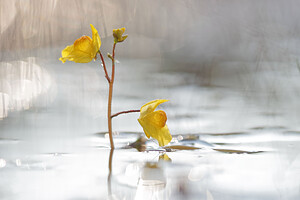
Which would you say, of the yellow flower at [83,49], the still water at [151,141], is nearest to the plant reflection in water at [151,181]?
the still water at [151,141]

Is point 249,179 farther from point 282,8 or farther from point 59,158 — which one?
point 282,8

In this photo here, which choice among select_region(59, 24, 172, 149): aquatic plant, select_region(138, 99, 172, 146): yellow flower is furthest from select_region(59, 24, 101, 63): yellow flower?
select_region(138, 99, 172, 146): yellow flower

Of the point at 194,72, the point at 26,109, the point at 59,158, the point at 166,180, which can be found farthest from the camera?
the point at 194,72

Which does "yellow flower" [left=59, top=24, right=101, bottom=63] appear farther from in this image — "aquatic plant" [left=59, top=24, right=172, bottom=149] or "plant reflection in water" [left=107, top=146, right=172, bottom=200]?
"plant reflection in water" [left=107, top=146, right=172, bottom=200]

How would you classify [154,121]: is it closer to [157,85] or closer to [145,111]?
[145,111]

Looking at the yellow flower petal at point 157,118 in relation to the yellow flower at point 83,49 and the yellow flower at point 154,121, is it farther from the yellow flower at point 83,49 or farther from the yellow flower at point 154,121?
the yellow flower at point 83,49

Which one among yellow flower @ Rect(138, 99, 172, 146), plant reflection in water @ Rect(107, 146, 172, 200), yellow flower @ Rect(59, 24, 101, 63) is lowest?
plant reflection in water @ Rect(107, 146, 172, 200)

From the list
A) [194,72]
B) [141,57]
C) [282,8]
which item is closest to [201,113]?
[194,72]

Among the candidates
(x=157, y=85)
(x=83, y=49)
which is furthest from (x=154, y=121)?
(x=157, y=85)
